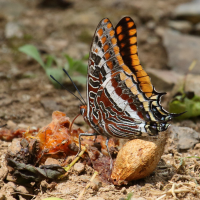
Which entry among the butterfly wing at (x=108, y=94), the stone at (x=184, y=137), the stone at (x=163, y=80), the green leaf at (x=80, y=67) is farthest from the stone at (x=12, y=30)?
the stone at (x=184, y=137)

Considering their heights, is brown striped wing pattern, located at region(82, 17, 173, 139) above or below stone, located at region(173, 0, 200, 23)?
below

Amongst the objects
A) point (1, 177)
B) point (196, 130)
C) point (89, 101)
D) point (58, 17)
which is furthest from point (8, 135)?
point (58, 17)

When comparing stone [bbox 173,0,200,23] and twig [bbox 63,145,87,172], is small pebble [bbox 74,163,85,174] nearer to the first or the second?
twig [bbox 63,145,87,172]

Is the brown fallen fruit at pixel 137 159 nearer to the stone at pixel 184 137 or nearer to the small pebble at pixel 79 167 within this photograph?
the small pebble at pixel 79 167

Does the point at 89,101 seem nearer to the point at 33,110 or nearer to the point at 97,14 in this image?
the point at 33,110

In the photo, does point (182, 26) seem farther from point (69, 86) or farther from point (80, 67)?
point (69, 86)

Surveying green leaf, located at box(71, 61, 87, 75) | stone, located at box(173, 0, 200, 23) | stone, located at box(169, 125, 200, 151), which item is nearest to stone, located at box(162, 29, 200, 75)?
stone, located at box(173, 0, 200, 23)

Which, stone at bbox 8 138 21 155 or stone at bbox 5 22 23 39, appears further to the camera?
stone at bbox 5 22 23 39
